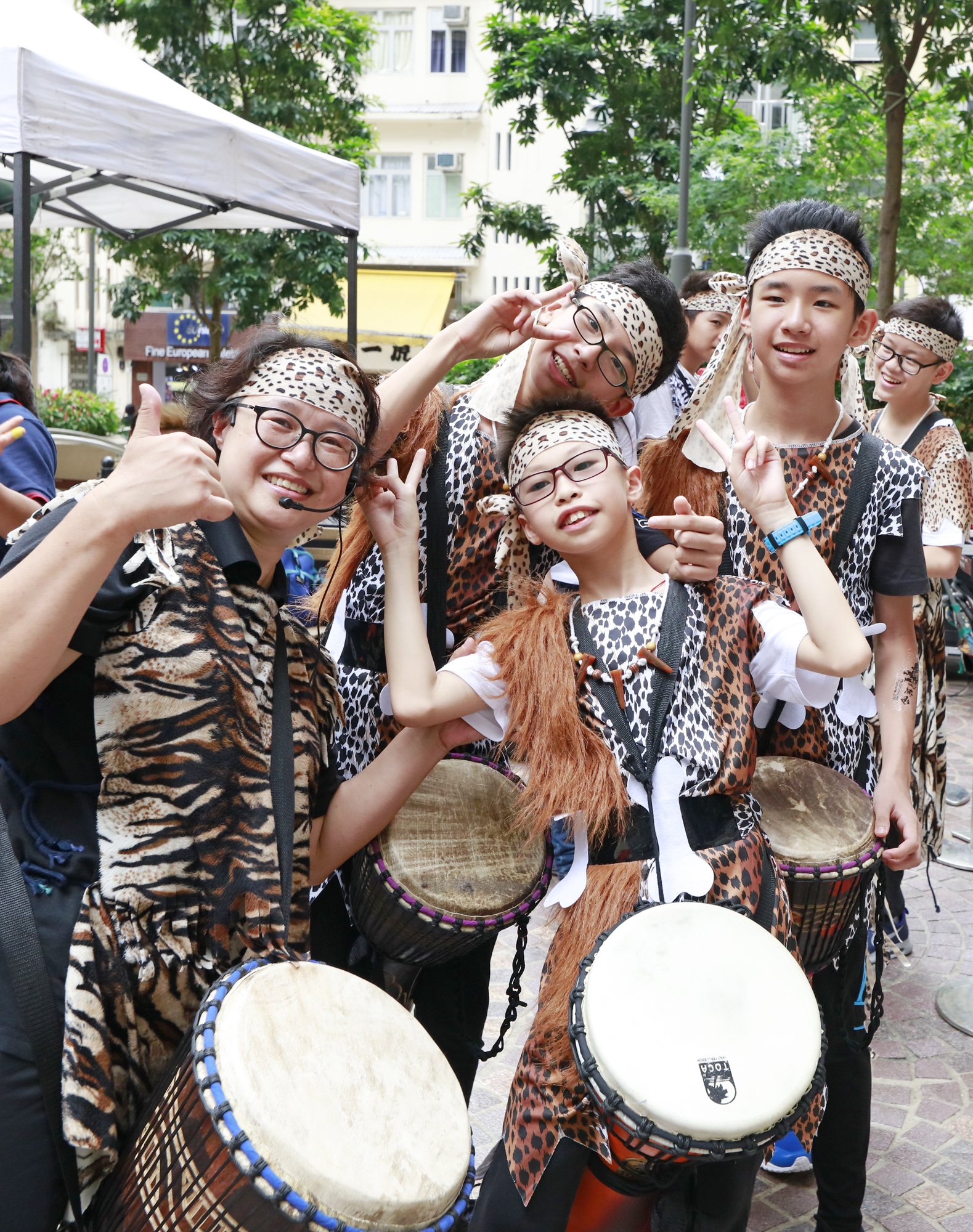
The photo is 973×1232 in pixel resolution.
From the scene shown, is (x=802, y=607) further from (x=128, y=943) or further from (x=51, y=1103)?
(x=51, y=1103)

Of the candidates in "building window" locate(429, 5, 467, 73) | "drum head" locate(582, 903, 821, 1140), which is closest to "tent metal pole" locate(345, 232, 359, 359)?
"drum head" locate(582, 903, 821, 1140)

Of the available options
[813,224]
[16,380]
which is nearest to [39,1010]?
[813,224]

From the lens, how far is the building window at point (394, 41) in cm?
3091

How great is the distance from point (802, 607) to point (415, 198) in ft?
102

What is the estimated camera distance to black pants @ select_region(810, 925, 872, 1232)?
2707mm

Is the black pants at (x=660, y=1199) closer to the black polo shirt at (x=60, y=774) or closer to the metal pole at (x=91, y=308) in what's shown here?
the black polo shirt at (x=60, y=774)

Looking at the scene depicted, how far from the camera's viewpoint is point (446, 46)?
30.9 metres

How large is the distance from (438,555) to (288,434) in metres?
0.57

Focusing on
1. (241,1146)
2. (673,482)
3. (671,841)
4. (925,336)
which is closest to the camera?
(241,1146)

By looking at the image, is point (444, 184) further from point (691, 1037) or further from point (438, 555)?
point (691, 1037)

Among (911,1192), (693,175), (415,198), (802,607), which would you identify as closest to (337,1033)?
(802,607)

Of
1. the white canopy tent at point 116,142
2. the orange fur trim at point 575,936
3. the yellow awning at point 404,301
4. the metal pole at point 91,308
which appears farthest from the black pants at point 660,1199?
the metal pole at point 91,308

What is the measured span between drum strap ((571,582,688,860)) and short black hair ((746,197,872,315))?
935 millimetres

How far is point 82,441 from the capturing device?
32.7 ft
